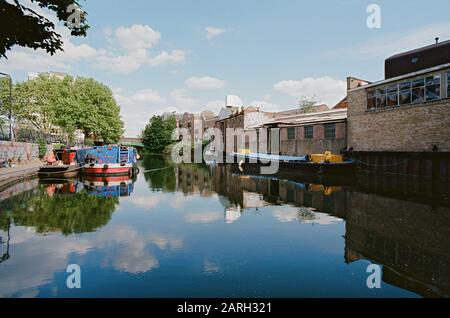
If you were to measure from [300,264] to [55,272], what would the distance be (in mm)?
4918

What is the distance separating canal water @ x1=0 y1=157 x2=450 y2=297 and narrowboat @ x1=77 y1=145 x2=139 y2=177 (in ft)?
29.5

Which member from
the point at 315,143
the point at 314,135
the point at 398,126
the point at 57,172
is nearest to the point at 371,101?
the point at 398,126

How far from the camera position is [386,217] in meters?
9.25

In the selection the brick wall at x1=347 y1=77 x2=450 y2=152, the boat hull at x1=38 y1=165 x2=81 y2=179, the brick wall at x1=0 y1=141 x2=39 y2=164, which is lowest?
the boat hull at x1=38 y1=165 x2=81 y2=179

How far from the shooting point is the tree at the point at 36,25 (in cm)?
845

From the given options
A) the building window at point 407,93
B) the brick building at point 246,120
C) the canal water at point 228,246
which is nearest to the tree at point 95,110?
the brick building at point 246,120

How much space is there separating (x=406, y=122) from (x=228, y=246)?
816 inches

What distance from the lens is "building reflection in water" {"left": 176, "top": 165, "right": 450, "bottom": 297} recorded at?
17.5 feet

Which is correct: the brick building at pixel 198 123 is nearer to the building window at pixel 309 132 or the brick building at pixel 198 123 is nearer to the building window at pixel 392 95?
the building window at pixel 309 132

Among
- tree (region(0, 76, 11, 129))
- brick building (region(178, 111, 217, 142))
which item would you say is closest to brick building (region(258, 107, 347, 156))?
tree (region(0, 76, 11, 129))

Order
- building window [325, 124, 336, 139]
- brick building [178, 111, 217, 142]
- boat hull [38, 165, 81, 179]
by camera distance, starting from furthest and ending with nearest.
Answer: brick building [178, 111, 217, 142], building window [325, 124, 336, 139], boat hull [38, 165, 81, 179]

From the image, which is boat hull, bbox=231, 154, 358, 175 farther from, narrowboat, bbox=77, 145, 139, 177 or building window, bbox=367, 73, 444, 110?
narrowboat, bbox=77, 145, 139, 177

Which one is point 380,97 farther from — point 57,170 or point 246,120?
point 57,170
